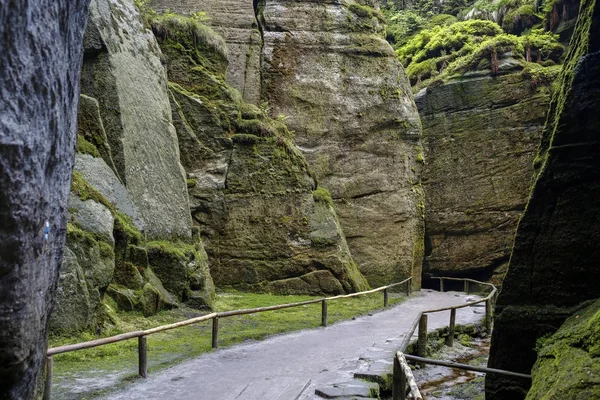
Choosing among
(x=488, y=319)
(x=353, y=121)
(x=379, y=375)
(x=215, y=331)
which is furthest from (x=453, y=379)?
(x=353, y=121)

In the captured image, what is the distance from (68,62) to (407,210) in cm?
2092

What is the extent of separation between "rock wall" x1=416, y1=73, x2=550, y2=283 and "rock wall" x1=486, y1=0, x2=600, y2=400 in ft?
69.4

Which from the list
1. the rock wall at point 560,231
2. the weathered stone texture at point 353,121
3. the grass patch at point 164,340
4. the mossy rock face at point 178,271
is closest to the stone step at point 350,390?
the rock wall at point 560,231

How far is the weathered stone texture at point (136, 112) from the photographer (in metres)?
13.0

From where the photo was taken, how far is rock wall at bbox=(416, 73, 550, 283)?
86.9ft

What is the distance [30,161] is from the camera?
2.20 meters

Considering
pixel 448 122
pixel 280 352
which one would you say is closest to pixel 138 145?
pixel 280 352

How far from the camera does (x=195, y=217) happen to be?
17625 mm

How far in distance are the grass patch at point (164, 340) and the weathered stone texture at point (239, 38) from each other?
32.7 ft

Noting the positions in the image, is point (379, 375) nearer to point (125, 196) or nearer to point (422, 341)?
point (422, 341)

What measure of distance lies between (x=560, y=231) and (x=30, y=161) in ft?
17.6

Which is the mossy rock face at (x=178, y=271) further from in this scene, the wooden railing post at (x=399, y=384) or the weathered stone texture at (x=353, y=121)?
the weathered stone texture at (x=353, y=121)

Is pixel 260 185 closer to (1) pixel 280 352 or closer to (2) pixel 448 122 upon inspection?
(1) pixel 280 352

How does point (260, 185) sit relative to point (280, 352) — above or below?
above
